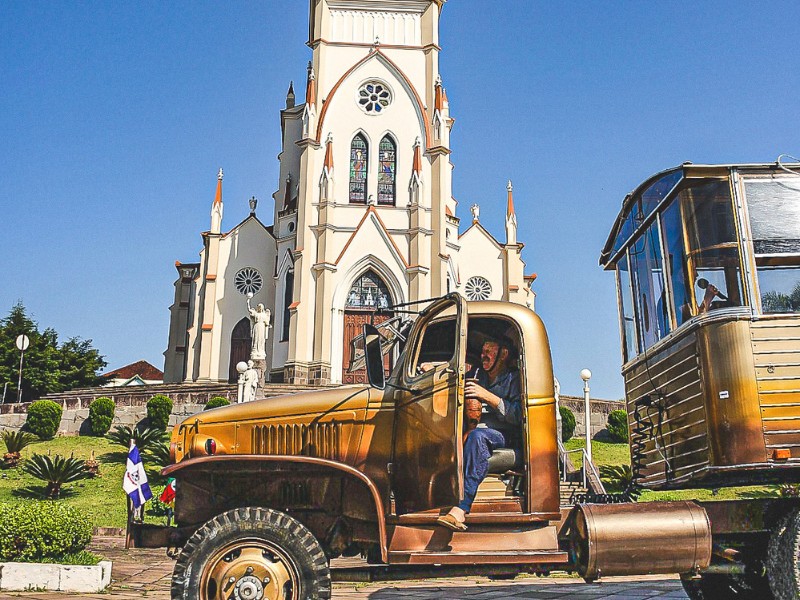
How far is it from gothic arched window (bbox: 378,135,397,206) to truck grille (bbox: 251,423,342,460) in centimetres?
2887

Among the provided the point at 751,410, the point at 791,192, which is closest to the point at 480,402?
the point at 751,410

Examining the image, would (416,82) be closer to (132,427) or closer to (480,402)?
(132,427)

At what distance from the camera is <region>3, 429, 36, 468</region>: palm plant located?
21.3m

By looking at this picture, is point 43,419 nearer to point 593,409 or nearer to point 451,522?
point 593,409

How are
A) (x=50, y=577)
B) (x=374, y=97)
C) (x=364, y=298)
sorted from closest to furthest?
(x=50, y=577) < (x=364, y=298) < (x=374, y=97)

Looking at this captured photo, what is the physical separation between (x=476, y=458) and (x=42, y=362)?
41.9 meters

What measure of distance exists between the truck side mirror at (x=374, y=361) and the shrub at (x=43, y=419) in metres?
22.4

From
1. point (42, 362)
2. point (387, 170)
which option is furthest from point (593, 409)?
point (42, 362)

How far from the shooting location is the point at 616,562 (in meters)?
5.57

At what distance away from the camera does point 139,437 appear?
904 inches

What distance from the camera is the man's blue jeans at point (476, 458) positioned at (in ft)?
18.7

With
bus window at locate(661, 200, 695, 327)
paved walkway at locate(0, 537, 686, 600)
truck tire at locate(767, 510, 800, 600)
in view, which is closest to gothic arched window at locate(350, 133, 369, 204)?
paved walkway at locate(0, 537, 686, 600)

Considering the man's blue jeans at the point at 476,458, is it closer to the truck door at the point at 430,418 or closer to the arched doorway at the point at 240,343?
the truck door at the point at 430,418

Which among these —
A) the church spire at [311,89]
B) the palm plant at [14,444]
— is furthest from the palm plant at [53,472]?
the church spire at [311,89]
